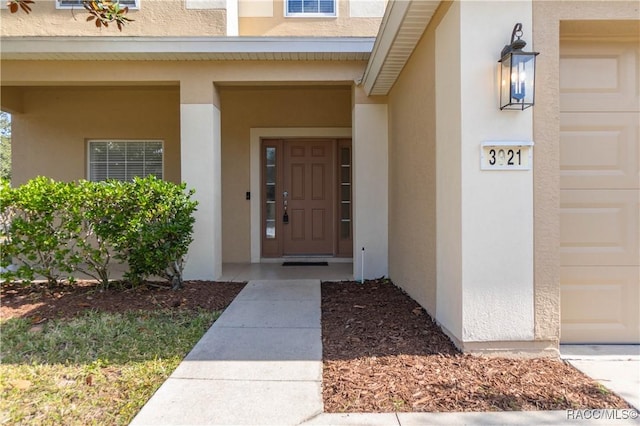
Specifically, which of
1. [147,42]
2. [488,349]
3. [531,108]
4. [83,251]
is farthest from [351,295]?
[147,42]

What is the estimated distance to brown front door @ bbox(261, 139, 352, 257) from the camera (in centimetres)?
741

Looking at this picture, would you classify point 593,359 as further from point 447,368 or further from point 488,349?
point 447,368

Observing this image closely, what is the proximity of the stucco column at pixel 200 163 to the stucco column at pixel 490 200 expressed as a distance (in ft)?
12.5

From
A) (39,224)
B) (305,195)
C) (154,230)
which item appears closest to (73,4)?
(39,224)

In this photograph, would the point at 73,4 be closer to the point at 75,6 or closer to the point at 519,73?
the point at 75,6

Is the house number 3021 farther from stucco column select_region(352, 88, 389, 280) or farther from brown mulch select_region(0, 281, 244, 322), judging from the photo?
brown mulch select_region(0, 281, 244, 322)

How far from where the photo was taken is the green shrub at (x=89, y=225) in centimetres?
464

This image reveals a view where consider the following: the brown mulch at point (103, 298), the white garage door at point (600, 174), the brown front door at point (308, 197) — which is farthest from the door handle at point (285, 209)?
the white garage door at point (600, 174)

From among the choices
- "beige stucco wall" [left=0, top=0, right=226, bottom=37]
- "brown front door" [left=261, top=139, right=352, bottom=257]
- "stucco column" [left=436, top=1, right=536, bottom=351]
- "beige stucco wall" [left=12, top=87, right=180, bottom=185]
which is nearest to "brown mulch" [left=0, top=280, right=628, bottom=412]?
"stucco column" [left=436, top=1, right=536, bottom=351]

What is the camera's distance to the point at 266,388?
2.53 metres

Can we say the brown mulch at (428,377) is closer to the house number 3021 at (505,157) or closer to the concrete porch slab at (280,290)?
the concrete porch slab at (280,290)

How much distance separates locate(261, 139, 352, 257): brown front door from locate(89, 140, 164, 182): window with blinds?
2137 mm

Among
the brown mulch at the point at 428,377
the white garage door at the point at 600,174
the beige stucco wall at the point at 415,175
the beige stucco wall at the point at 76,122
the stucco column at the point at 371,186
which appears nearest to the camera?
the brown mulch at the point at 428,377

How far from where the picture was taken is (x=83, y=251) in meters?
4.77
